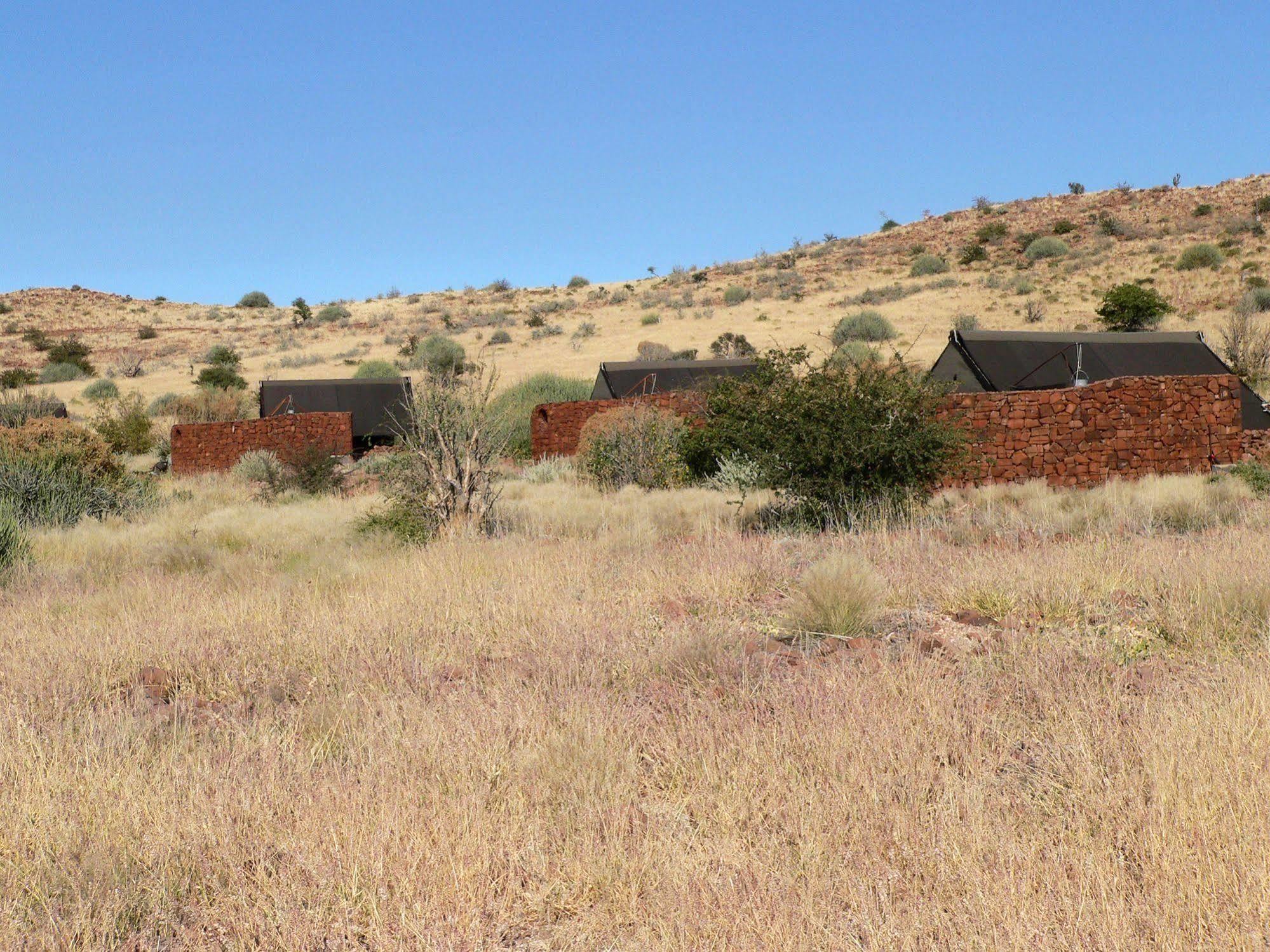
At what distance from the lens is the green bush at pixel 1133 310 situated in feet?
128

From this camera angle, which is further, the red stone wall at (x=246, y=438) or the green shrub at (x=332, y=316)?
the green shrub at (x=332, y=316)

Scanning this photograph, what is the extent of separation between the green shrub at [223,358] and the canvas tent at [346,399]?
2096 cm

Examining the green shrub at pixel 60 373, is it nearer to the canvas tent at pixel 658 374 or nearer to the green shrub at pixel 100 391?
the green shrub at pixel 100 391

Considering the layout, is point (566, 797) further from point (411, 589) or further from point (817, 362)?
point (817, 362)

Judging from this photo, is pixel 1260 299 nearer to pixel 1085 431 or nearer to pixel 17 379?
pixel 1085 431

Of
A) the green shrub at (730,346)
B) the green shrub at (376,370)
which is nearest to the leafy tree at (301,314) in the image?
the green shrub at (376,370)

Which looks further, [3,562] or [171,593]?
[3,562]

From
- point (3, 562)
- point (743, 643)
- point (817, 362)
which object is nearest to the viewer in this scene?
point (743, 643)

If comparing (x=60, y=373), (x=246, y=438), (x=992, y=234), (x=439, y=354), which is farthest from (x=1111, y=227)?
(x=60, y=373)

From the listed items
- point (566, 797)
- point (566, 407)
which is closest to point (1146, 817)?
point (566, 797)

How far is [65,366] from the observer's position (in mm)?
52062

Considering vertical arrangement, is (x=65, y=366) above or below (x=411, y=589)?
above

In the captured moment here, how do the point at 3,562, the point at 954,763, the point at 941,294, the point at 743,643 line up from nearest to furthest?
1. the point at 954,763
2. the point at 743,643
3. the point at 3,562
4. the point at 941,294

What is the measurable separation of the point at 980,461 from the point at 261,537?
10.9 meters
